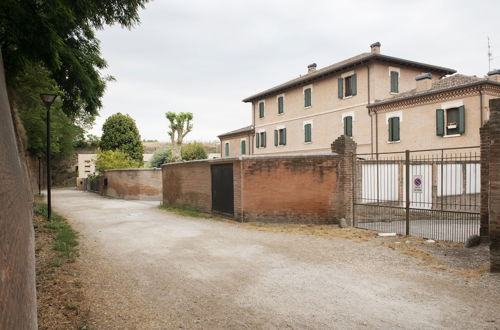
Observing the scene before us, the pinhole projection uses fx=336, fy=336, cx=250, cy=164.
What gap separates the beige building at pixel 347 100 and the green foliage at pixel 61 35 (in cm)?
1807

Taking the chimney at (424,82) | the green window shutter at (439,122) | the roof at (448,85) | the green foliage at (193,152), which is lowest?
the green foliage at (193,152)

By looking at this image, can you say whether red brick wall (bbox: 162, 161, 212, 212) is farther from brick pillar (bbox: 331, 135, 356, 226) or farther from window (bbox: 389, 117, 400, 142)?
window (bbox: 389, 117, 400, 142)

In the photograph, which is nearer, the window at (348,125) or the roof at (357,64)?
the roof at (357,64)

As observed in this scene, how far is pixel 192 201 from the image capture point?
16.5 meters

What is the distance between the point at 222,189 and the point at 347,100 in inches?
599

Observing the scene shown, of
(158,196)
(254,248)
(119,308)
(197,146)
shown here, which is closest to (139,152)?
(197,146)

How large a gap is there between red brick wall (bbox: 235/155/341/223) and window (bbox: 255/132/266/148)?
20.9 metres

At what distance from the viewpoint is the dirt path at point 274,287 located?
173 inches

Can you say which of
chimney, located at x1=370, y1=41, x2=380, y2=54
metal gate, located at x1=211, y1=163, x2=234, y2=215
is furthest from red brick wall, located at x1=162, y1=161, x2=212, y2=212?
chimney, located at x1=370, y1=41, x2=380, y2=54

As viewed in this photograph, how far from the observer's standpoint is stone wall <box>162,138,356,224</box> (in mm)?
11641

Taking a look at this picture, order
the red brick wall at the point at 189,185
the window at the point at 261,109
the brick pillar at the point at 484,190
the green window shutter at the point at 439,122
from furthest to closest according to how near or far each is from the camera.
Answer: the window at the point at 261,109
the green window shutter at the point at 439,122
the red brick wall at the point at 189,185
the brick pillar at the point at 484,190

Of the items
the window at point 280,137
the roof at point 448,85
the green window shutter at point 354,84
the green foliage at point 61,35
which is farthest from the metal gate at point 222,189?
the window at point 280,137

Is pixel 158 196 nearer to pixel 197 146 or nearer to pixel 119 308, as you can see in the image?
pixel 197 146

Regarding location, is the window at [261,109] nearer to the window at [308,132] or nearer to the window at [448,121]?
the window at [308,132]
